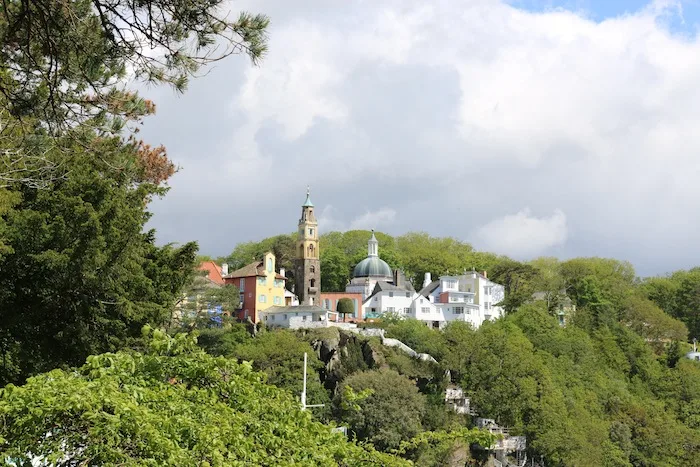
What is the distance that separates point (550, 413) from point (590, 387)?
35.3 ft

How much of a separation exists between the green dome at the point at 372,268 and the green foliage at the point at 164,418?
59.9 meters

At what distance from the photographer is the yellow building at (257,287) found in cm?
5731

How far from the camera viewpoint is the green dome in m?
69.6

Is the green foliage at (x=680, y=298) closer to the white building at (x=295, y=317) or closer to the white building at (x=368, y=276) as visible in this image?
the white building at (x=368, y=276)

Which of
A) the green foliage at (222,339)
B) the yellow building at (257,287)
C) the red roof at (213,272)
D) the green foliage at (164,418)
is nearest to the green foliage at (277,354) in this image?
the green foliage at (222,339)

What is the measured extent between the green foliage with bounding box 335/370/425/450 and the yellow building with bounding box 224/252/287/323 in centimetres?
1339

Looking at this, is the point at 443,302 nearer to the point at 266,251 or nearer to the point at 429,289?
the point at 429,289

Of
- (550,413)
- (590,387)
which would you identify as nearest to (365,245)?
(590,387)

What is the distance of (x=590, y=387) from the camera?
58062mm

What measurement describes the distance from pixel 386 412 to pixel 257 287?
16784 mm

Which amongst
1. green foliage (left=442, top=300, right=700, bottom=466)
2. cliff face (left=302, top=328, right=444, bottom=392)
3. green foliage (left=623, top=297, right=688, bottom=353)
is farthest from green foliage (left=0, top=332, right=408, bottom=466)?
green foliage (left=623, top=297, right=688, bottom=353)

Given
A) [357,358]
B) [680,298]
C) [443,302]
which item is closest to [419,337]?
[357,358]

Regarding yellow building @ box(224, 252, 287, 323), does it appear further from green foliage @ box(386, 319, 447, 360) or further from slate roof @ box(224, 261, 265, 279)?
green foliage @ box(386, 319, 447, 360)

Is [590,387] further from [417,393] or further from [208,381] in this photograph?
[208,381]
